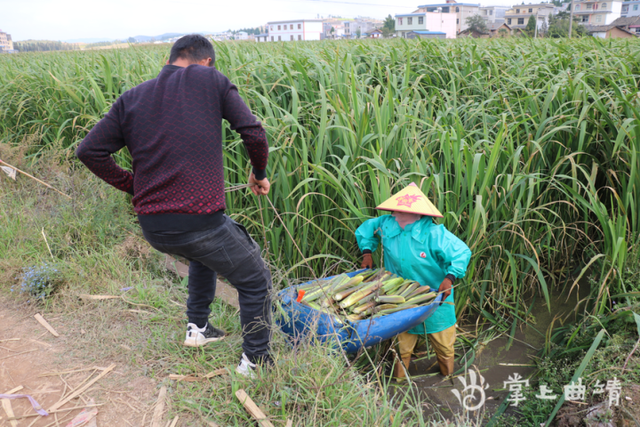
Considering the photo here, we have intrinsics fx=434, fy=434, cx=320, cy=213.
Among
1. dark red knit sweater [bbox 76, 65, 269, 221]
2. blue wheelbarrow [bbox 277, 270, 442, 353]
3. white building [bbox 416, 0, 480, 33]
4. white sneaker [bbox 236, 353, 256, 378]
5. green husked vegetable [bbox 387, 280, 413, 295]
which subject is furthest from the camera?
white building [bbox 416, 0, 480, 33]

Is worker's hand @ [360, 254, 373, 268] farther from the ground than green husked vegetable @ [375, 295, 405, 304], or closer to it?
farther from the ground

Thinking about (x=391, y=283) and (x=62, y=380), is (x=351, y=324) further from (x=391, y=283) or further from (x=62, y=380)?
(x=62, y=380)

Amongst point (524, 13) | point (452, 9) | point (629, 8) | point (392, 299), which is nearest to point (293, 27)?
point (452, 9)

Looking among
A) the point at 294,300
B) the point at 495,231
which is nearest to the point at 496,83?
the point at 495,231

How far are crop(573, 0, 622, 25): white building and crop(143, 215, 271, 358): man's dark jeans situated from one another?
278ft

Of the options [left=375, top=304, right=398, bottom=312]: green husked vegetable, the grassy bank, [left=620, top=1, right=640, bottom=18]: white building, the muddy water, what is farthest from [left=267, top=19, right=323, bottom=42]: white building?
[left=375, top=304, right=398, bottom=312]: green husked vegetable

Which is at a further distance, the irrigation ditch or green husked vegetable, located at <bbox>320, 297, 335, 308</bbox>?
the irrigation ditch

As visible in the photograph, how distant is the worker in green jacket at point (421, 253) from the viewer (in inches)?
87.3

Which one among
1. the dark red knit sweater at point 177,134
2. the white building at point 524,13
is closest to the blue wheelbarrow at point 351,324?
the dark red knit sweater at point 177,134

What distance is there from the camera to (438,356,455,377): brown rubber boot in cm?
249

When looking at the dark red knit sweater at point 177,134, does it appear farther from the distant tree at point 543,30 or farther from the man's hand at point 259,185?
the distant tree at point 543,30

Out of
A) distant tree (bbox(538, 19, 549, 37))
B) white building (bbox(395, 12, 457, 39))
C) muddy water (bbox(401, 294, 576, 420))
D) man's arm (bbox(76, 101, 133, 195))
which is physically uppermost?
white building (bbox(395, 12, 457, 39))

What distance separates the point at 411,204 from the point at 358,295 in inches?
21.2

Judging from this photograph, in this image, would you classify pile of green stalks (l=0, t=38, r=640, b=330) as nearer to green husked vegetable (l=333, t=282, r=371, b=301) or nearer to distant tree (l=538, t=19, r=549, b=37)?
green husked vegetable (l=333, t=282, r=371, b=301)
